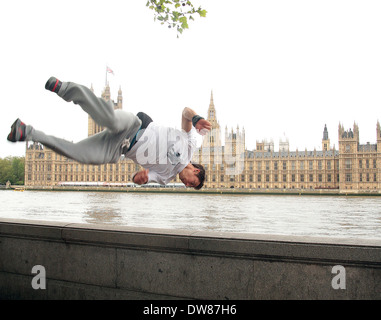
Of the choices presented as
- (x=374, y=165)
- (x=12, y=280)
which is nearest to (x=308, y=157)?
(x=374, y=165)

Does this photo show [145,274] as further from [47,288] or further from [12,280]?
[12,280]

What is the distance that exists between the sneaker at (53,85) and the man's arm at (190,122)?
0.59 meters

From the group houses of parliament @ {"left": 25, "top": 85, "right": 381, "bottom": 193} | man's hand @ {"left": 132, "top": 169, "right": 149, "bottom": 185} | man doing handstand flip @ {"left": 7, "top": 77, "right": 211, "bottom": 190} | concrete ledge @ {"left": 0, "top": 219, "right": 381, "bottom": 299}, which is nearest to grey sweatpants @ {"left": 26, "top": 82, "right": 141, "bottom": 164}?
man doing handstand flip @ {"left": 7, "top": 77, "right": 211, "bottom": 190}

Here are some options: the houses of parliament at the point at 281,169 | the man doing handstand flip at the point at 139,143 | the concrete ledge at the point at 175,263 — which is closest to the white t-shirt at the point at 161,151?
the man doing handstand flip at the point at 139,143

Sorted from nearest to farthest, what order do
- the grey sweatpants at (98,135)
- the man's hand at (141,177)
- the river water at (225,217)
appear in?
the grey sweatpants at (98,135) → the man's hand at (141,177) → the river water at (225,217)

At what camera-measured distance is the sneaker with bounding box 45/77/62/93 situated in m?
1.69

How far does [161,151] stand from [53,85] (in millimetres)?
550

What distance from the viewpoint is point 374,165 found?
171 feet

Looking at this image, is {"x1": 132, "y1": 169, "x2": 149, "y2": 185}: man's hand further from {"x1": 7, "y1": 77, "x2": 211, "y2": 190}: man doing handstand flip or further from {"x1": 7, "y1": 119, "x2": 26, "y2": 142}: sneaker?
{"x1": 7, "y1": 119, "x2": 26, "y2": 142}: sneaker

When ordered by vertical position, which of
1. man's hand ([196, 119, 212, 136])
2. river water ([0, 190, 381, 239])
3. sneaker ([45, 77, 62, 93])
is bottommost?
river water ([0, 190, 381, 239])

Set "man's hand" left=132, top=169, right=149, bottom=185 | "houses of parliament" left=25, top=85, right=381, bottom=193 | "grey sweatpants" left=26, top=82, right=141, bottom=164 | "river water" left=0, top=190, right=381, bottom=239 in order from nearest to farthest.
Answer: "grey sweatpants" left=26, top=82, right=141, bottom=164 → "man's hand" left=132, top=169, right=149, bottom=185 → "river water" left=0, top=190, right=381, bottom=239 → "houses of parliament" left=25, top=85, right=381, bottom=193

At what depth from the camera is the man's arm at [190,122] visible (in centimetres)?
185

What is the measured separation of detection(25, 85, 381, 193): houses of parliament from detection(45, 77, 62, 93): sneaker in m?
48.1

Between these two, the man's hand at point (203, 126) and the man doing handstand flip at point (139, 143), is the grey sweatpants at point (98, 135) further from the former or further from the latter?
the man's hand at point (203, 126)
